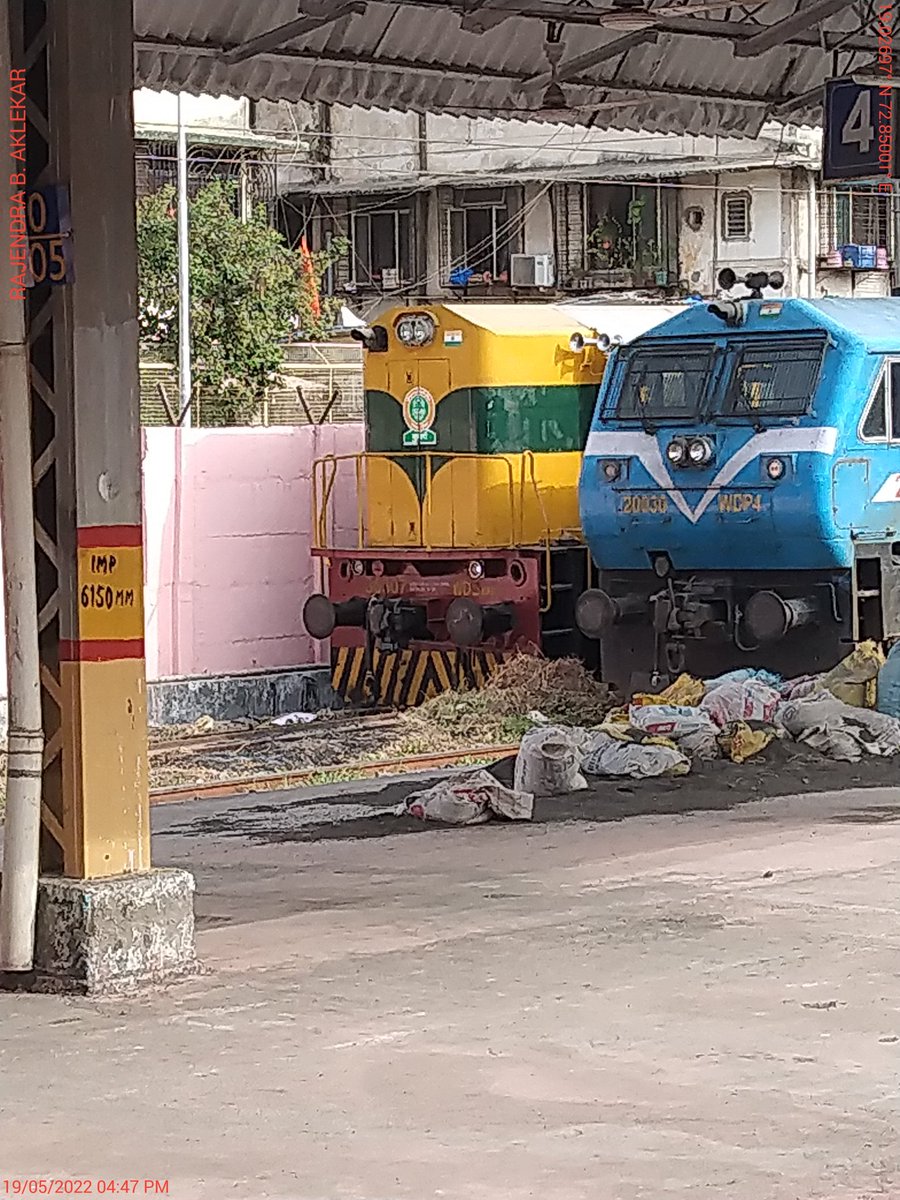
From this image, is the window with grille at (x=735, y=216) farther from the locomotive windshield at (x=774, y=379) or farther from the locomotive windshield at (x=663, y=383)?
the locomotive windshield at (x=774, y=379)

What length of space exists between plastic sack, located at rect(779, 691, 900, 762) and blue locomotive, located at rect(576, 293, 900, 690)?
2118 millimetres

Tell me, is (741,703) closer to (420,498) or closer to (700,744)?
(700,744)

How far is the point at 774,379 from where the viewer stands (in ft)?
54.2

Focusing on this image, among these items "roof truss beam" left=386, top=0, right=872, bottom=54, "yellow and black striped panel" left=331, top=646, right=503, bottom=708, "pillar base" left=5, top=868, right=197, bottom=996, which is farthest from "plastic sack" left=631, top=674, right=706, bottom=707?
"pillar base" left=5, top=868, right=197, bottom=996

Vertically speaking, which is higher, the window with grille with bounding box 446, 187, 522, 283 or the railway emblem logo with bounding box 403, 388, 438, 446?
the window with grille with bounding box 446, 187, 522, 283

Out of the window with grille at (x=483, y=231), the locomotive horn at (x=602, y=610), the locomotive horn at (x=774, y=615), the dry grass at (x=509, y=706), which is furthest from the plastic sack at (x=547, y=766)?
the window with grille at (x=483, y=231)

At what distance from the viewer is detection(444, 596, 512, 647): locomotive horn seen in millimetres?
18000

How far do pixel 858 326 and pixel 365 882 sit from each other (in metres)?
8.48

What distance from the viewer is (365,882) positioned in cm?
949

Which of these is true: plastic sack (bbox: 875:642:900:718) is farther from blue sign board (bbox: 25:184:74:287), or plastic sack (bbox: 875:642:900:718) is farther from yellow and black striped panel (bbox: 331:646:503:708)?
blue sign board (bbox: 25:184:74:287)

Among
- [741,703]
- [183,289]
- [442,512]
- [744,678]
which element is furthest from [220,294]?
[741,703]

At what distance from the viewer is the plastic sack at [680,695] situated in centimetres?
1552

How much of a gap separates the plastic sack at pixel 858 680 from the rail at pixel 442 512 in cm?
390
